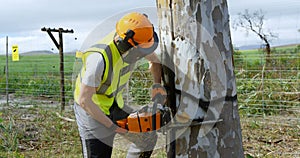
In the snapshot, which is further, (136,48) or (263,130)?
(263,130)

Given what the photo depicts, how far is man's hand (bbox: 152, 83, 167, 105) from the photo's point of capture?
8.91ft

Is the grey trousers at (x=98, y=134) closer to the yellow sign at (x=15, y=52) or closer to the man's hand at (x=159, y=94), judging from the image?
the man's hand at (x=159, y=94)

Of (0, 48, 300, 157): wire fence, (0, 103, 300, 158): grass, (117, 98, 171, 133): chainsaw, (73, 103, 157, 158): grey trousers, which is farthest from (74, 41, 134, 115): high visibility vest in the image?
(0, 48, 300, 157): wire fence

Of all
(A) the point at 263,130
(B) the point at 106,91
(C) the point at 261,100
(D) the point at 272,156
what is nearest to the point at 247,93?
(C) the point at 261,100

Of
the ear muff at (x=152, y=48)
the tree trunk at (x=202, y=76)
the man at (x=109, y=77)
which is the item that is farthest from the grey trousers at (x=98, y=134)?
the tree trunk at (x=202, y=76)

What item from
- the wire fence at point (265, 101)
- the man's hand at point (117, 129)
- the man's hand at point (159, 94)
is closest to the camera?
the man's hand at point (159, 94)

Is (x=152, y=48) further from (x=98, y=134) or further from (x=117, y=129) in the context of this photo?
(x=98, y=134)

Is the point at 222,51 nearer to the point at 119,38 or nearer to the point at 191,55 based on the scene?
the point at 191,55

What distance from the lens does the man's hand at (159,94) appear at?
2715 millimetres

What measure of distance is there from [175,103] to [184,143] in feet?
0.77

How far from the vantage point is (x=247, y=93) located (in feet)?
28.0

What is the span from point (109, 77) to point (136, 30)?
434 mm

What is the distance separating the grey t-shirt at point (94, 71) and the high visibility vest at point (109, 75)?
5 centimetres

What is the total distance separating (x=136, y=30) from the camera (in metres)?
2.92
